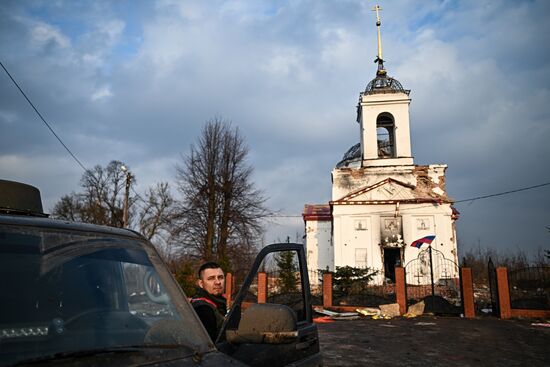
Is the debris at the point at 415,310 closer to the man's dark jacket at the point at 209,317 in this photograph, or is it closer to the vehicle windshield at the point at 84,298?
the man's dark jacket at the point at 209,317

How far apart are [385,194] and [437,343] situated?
1913 centimetres

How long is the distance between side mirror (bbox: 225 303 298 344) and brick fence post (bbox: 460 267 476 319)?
15.6 meters

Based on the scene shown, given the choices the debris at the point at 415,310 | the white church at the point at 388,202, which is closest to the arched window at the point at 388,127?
the white church at the point at 388,202

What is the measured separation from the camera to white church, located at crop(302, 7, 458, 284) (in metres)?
27.5

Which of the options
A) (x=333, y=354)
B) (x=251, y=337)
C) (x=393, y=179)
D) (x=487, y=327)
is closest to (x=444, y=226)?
(x=393, y=179)

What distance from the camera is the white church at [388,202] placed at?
27547 millimetres

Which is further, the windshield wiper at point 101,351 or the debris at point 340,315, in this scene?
the debris at point 340,315

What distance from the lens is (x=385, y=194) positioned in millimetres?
28453

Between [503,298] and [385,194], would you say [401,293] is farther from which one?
[385,194]

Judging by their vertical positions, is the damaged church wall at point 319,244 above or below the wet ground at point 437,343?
above

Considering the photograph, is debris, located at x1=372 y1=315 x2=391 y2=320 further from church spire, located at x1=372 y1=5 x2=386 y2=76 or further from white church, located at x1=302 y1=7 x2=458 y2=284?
church spire, located at x1=372 y1=5 x2=386 y2=76

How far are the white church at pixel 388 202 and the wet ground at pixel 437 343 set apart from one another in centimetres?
1291

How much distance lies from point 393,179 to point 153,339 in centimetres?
2802

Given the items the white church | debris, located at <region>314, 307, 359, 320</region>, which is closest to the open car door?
debris, located at <region>314, 307, 359, 320</region>
